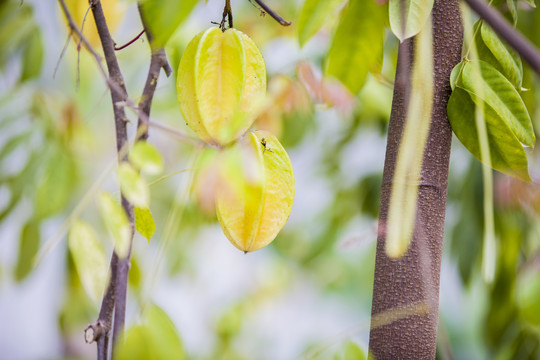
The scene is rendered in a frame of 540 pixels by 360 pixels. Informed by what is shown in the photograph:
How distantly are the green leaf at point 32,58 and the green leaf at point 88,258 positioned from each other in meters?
0.44

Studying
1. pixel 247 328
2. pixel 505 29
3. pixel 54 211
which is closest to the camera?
pixel 505 29

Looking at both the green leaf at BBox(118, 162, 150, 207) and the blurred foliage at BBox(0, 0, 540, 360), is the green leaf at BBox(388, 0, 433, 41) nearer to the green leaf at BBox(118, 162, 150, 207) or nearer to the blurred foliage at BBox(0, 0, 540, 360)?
the blurred foliage at BBox(0, 0, 540, 360)

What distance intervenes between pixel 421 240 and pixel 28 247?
0.54m

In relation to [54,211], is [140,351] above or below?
above

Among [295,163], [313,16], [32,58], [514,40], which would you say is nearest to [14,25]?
[32,58]

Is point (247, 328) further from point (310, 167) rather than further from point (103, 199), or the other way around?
point (103, 199)

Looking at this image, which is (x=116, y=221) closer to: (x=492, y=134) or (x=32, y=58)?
(x=492, y=134)

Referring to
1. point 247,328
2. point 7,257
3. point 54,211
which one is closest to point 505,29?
point 54,211

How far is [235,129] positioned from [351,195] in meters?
0.82

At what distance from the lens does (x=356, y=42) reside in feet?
1.17

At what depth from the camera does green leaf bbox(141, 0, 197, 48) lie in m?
0.26

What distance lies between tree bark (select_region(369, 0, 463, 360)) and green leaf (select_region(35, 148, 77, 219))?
17.3 inches

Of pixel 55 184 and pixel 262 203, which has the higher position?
pixel 262 203

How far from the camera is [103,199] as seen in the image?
329 mm
